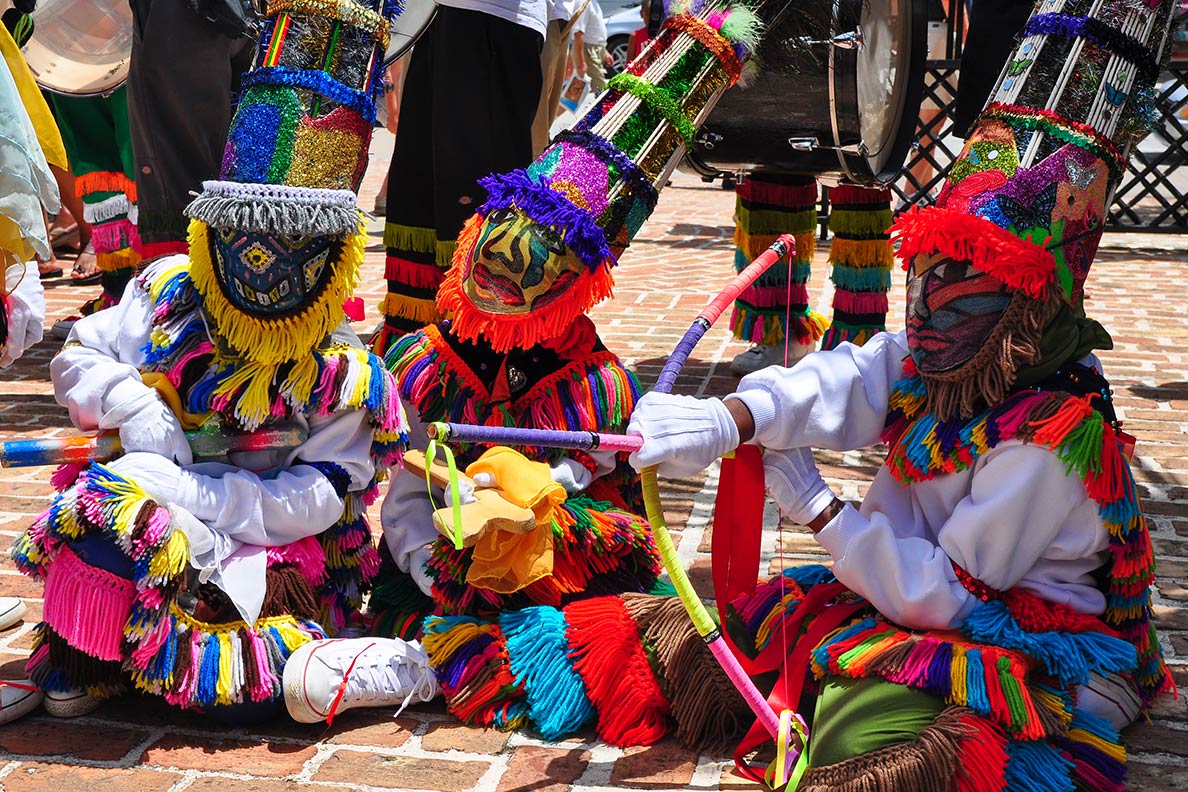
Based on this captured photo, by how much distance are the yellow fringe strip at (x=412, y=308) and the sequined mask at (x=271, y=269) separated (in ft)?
5.33

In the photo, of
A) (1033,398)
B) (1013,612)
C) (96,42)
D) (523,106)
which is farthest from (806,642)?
(96,42)

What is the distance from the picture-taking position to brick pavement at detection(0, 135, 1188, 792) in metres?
2.53

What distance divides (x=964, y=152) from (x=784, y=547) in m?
1.49

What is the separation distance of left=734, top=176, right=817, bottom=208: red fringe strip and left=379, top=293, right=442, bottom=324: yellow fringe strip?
1.47 m

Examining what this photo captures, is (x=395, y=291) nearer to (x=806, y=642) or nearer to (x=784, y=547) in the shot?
(x=784, y=547)

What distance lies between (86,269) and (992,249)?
6247 millimetres

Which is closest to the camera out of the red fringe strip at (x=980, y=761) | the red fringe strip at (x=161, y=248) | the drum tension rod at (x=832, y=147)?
the red fringe strip at (x=980, y=761)

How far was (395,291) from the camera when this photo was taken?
4480mm

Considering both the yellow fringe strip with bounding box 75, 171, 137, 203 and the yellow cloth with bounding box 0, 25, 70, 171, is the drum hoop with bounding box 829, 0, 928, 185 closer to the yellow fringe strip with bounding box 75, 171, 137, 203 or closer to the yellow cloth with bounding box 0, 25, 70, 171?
the yellow cloth with bounding box 0, 25, 70, 171

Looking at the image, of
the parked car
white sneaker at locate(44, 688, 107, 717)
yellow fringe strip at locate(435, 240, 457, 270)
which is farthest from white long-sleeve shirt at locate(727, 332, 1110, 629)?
the parked car

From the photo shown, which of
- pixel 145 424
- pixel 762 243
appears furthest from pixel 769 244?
pixel 145 424

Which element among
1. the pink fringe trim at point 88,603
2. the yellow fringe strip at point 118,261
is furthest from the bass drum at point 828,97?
the yellow fringe strip at point 118,261

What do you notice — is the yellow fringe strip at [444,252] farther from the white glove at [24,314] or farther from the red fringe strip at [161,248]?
the white glove at [24,314]

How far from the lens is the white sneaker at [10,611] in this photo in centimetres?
315
